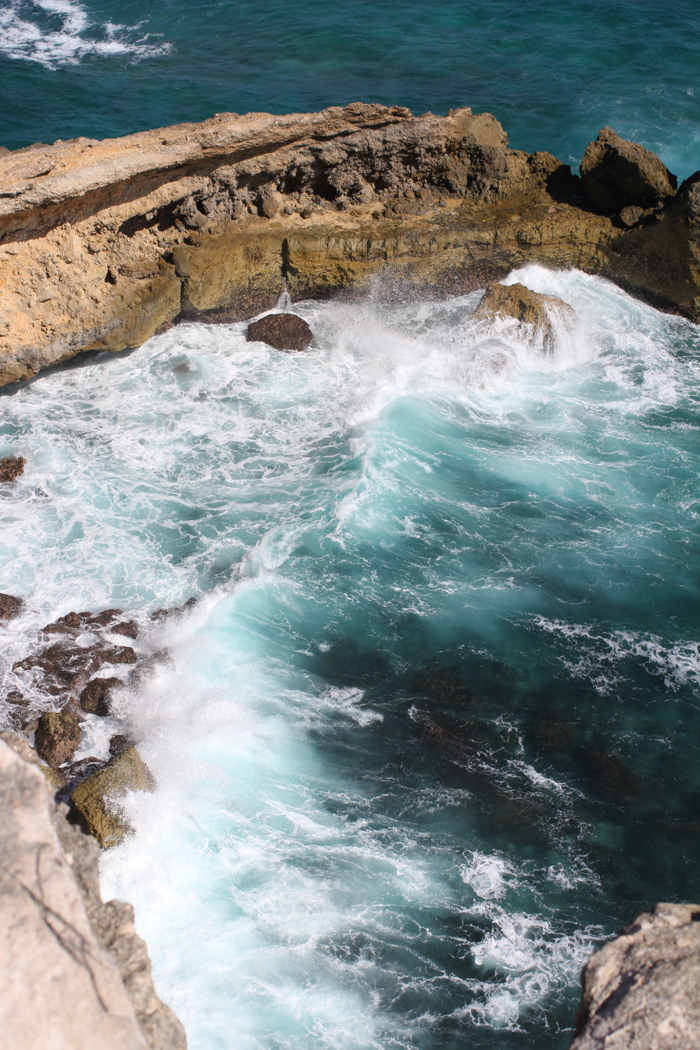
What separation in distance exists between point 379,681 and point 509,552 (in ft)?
13.5

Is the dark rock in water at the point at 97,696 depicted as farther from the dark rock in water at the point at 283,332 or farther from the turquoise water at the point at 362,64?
the turquoise water at the point at 362,64

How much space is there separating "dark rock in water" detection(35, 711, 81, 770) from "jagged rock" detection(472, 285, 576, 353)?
14.6m

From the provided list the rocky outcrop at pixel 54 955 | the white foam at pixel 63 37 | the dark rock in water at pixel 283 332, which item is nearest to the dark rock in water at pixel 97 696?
the rocky outcrop at pixel 54 955

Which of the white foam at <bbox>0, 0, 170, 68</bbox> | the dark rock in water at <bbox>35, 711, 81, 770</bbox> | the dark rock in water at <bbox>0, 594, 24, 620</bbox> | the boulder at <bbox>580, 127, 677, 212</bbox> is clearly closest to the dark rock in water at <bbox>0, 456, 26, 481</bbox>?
the dark rock in water at <bbox>0, 594, 24, 620</bbox>

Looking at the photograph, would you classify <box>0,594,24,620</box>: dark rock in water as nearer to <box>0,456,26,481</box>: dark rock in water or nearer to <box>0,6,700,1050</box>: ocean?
<box>0,6,700,1050</box>: ocean

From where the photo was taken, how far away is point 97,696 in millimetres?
12883

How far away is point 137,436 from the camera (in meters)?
18.6

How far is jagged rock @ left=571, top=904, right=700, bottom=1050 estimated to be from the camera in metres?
5.09

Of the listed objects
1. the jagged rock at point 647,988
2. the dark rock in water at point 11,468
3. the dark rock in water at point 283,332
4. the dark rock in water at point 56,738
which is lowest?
the dark rock in water at point 56,738

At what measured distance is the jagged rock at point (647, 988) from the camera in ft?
16.7

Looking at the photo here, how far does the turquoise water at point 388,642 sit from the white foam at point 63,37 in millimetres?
21865

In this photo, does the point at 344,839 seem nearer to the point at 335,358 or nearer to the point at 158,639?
the point at 158,639

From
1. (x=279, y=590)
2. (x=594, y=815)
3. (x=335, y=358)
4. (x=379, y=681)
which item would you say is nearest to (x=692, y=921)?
(x=594, y=815)

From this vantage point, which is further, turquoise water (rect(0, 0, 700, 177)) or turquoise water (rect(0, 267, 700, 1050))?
turquoise water (rect(0, 0, 700, 177))
